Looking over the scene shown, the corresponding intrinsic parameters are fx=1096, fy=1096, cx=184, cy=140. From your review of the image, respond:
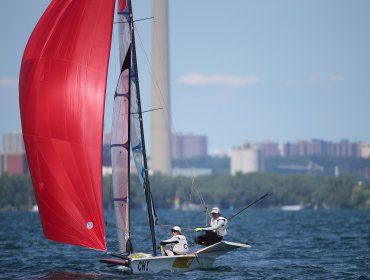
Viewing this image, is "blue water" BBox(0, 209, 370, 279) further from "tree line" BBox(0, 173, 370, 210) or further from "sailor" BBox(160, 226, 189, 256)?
"tree line" BBox(0, 173, 370, 210)

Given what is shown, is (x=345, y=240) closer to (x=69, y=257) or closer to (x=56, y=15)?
(x=69, y=257)

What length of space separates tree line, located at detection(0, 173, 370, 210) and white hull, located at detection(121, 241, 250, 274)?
129 metres

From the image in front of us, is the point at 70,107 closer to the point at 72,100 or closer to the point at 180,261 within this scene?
the point at 72,100

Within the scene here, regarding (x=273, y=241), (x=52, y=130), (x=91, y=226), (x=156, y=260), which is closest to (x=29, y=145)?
(x=52, y=130)

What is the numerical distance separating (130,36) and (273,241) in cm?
2485

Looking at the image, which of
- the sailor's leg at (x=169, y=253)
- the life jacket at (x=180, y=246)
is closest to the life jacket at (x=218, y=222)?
the life jacket at (x=180, y=246)

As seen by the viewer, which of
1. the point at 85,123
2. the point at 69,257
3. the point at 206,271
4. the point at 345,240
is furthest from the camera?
the point at 345,240

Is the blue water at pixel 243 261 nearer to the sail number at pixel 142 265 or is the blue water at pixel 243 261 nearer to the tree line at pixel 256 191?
the sail number at pixel 142 265

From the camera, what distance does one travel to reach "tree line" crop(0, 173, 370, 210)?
166 metres

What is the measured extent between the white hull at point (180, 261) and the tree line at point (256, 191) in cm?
12901

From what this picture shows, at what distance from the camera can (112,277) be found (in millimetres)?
32469

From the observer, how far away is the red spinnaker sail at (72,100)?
31094mm

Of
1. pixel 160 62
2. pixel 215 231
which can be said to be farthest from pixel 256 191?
pixel 215 231

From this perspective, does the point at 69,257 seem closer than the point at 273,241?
Yes
